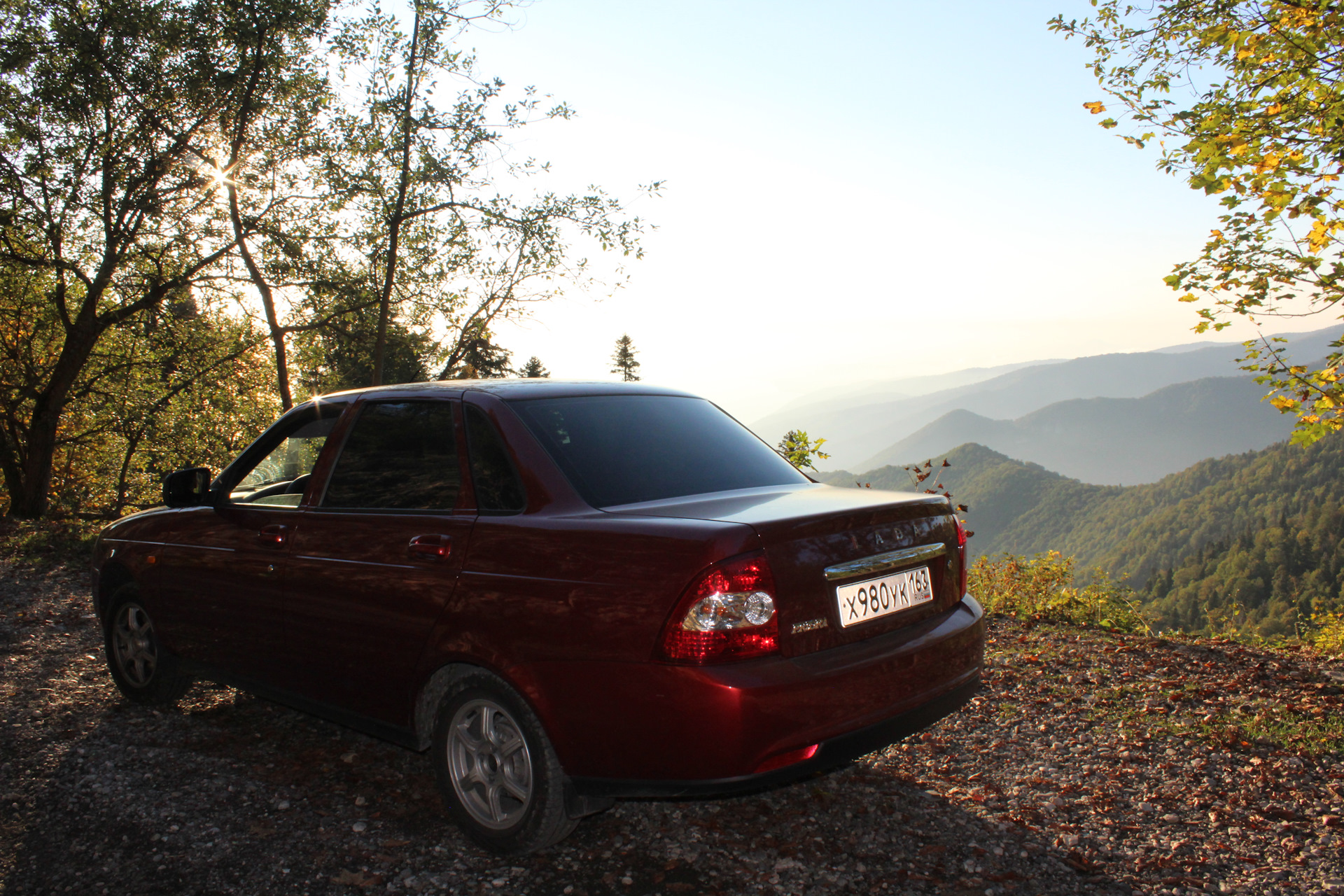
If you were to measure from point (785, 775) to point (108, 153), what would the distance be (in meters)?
17.9

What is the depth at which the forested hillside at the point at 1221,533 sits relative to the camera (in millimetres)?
92188

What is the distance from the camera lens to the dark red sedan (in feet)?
8.37

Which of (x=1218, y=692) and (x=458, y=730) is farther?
(x=1218, y=692)

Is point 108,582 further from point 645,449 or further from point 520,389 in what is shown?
point 645,449

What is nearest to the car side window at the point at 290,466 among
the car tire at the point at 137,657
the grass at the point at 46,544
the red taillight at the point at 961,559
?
the car tire at the point at 137,657

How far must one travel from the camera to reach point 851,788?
12.4 feet

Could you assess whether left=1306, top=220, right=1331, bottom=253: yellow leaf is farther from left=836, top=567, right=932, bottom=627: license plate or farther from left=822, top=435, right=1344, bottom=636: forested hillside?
left=836, top=567, right=932, bottom=627: license plate

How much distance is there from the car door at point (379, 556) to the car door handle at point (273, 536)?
98mm

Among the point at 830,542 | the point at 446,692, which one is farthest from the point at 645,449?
the point at 446,692

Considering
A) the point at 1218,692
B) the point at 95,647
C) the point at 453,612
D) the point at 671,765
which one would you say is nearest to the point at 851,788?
the point at 671,765

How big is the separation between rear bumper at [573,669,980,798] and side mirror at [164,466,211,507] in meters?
2.73

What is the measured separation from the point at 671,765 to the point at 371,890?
119cm

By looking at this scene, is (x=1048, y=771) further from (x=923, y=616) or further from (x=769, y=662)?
(x=769, y=662)

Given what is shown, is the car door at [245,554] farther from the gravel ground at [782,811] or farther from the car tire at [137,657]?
the gravel ground at [782,811]
